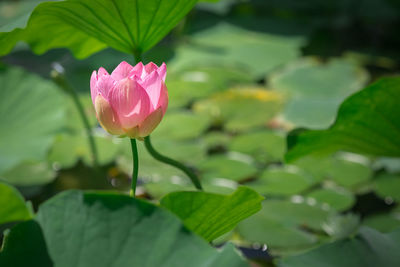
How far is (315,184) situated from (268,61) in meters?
0.99

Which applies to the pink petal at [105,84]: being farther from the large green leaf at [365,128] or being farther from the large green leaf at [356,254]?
the large green leaf at [365,128]

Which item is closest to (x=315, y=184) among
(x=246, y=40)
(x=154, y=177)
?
(x=154, y=177)

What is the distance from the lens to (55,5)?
2.60 feet

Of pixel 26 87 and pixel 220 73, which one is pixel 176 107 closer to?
pixel 220 73

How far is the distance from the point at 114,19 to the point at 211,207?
0.35m

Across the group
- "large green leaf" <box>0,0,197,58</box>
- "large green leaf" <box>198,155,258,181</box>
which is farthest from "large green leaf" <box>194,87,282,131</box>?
"large green leaf" <box>0,0,197,58</box>

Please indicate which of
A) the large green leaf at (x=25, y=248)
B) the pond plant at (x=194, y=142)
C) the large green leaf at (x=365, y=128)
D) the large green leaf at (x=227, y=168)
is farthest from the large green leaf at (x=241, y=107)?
the large green leaf at (x=25, y=248)

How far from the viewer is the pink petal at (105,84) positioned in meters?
0.69

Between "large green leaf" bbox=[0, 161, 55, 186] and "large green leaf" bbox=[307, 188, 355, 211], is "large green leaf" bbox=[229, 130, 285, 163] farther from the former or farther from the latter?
"large green leaf" bbox=[0, 161, 55, 186]

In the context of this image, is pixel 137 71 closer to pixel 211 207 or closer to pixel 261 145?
pixel 211 207

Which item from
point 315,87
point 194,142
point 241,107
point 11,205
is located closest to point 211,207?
point 11,205

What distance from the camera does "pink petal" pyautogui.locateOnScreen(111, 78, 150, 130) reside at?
26.3 inches

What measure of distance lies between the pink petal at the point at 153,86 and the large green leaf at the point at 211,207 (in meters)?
0.13

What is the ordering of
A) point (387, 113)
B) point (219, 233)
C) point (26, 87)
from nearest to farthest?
point (219, 233)
point (387, 113)
point (26, 87)
